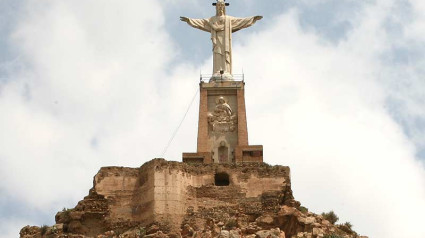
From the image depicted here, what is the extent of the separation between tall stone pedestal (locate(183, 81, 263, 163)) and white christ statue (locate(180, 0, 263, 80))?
0.92 m

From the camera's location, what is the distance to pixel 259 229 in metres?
40.2

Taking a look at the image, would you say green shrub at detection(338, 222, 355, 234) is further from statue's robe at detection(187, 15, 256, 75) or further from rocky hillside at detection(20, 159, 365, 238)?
statue's robe at detection(187, 15, 256, 75)

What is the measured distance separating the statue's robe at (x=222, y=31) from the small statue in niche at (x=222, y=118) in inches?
81.6

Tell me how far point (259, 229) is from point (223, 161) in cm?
604

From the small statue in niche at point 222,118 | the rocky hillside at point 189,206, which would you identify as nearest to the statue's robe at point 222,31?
the small statue in niche at point 222,118

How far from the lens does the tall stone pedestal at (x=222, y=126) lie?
44781 millimetres

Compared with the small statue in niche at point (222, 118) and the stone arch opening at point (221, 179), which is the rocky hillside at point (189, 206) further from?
the small statue in niche at point (222, 118)

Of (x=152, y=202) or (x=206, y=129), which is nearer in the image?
(x=152, y=202)

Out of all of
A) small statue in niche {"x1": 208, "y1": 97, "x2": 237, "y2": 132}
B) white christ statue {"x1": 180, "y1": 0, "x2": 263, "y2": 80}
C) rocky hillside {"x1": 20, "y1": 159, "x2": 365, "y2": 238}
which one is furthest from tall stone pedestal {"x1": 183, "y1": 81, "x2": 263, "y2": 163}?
rocky hillside {"x1": 20, "y1": 159, "x2": 365, "y2": 238}

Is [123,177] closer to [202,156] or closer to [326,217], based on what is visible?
[202,156]

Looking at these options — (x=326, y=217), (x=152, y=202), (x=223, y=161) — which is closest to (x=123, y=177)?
(x=152, y=202)

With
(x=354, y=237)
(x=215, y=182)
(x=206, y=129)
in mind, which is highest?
(x=206, y=129)

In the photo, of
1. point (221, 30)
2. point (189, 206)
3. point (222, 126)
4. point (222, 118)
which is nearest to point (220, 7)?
point (221, 30)

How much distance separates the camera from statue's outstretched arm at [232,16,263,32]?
4944 cm
